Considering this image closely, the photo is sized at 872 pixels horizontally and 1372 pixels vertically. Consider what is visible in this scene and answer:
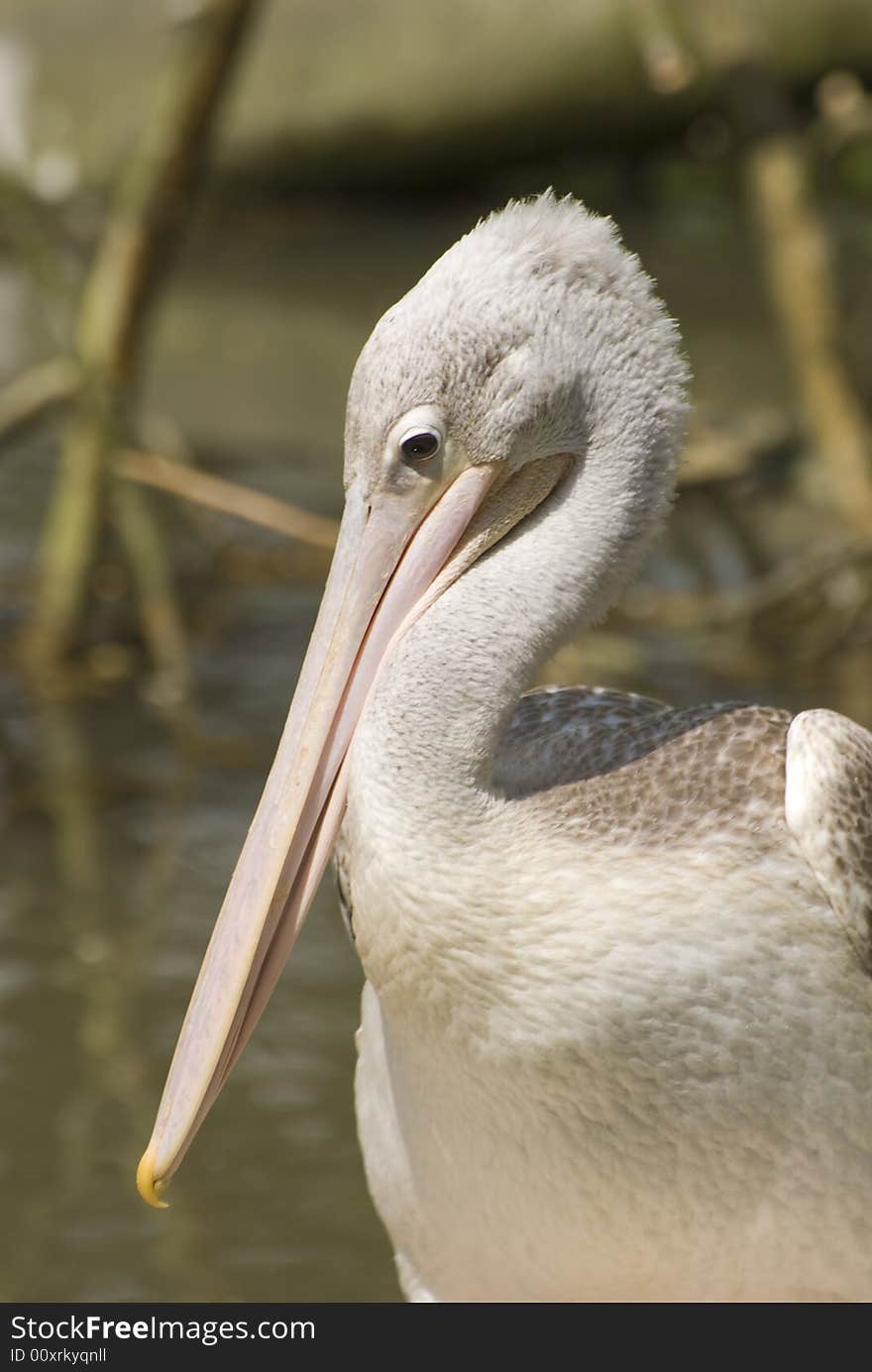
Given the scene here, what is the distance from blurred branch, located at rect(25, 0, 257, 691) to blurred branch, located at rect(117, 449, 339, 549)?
20cm

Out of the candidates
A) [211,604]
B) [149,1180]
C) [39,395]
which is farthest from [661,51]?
[149,1180]

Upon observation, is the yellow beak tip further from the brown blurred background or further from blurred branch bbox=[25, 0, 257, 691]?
blurred branch bbox=[25, 0, 257, 691]

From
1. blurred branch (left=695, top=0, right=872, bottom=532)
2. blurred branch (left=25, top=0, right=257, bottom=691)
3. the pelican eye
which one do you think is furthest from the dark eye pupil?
blurred branch (left=695, top=0, right=872, bottom=532)

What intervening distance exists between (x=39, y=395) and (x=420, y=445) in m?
3.69

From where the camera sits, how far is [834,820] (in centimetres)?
279

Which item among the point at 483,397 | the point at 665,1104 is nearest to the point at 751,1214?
the point at 665,1104

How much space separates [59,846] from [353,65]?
28.7 ft

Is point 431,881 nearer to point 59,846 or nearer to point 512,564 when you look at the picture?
point 512,564

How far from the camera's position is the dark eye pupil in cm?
279

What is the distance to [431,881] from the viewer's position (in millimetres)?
2732

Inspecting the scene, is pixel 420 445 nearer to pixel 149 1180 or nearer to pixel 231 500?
pixel 149 1180

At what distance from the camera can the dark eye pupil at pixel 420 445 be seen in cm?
279

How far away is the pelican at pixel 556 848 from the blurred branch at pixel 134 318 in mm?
3563

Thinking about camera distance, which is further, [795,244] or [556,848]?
[795,244]
